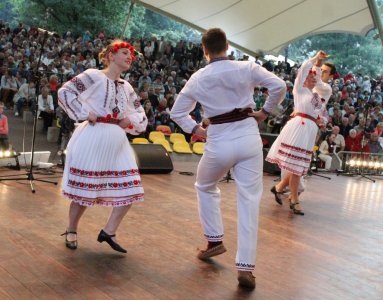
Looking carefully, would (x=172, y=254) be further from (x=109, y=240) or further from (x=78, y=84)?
(x=78, y=84)

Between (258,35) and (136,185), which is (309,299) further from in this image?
(258,35)

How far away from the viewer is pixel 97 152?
139 inches

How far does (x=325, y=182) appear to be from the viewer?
28.8 ft

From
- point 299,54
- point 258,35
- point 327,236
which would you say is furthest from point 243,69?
point 299,54

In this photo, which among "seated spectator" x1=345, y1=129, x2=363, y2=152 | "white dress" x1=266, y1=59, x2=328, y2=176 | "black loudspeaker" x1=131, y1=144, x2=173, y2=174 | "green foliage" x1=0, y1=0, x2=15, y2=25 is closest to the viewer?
"white dress" x1=266, y1=59, x2=328, y2=176

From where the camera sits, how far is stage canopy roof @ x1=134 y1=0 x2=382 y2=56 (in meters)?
12.8

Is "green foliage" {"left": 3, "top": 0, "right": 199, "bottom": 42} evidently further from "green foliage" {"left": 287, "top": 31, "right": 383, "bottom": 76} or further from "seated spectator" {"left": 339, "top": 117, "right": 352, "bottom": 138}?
"seated spectator" {"left": 339, "top": 117, "right": 352, "bottom": 138}

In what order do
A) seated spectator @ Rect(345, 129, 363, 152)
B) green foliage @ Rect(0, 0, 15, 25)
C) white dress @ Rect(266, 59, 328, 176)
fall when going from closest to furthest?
white dress @ Rect(266, 59, 328, 176) → seated spectator @ Rect(345, 129, 363, 152) → green foliage @ Rect(0, 0, 15, 25)

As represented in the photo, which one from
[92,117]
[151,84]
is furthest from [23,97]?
[92,117]

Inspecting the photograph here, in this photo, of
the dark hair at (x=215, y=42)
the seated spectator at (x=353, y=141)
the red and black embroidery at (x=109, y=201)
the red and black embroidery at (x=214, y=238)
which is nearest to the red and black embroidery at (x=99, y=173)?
the red and black embroidery at (x=109, y=201)

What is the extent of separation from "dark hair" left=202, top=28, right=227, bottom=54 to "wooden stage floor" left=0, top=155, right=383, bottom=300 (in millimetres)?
1350

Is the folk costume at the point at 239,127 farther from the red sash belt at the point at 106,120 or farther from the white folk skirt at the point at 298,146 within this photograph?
the white folk skirt at the point at 298,146

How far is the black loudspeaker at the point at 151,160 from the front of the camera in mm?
7754

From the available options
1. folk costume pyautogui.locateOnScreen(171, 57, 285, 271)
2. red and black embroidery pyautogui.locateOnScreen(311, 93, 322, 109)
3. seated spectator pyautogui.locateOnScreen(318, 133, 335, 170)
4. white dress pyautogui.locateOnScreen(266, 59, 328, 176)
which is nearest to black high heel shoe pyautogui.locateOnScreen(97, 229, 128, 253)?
folk costume pyautogui.locateOnScreen(171, 57, 285, 271)
